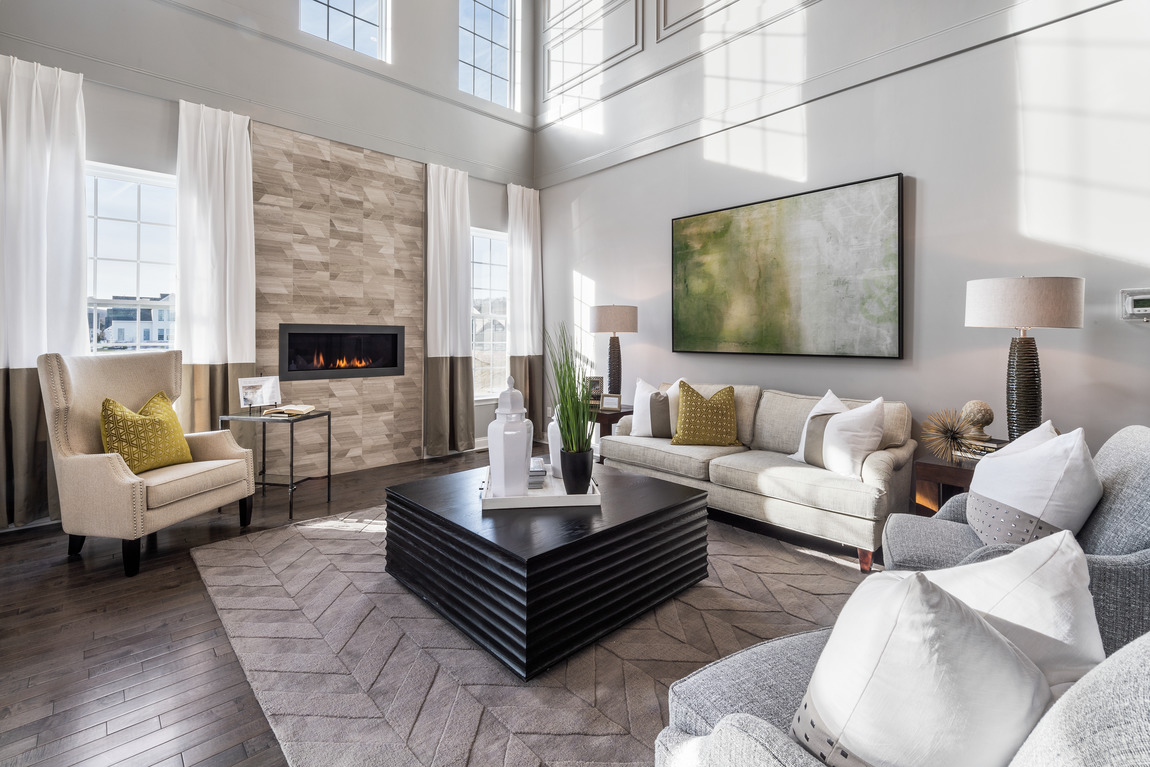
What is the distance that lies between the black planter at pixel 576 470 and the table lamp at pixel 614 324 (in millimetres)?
2476

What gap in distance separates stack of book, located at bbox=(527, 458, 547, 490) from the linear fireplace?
2.73 m

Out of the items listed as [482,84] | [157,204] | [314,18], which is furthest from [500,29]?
[157,204]

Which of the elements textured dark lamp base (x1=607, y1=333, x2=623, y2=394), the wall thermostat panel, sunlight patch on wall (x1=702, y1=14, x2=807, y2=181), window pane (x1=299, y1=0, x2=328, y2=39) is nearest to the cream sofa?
textured dark lamp base (x1=607, y1=333, x2=623, y2=394)

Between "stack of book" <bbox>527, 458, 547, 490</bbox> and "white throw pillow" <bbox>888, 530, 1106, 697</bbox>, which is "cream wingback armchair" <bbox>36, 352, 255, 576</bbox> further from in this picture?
"white throw pillow" <bbox>888, 530, 1106, 697</bbox>

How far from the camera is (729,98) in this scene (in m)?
4.29

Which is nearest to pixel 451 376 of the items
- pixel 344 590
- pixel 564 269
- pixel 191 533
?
pixel 564 269

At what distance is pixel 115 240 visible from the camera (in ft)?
12.3

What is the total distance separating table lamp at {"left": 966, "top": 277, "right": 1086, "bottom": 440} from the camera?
2.52 meters

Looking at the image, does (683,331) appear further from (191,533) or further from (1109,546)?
(191,533)

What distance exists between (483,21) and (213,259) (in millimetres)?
3652

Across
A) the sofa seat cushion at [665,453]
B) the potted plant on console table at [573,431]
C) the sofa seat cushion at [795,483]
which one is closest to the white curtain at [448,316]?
the sofa seat cushion at [665,453]

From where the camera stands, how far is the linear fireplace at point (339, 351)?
4.50 metres

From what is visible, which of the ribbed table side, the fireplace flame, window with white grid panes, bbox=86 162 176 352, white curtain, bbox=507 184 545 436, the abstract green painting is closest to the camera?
the ribbed table side

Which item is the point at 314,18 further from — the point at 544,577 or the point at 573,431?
the point at 544,577
